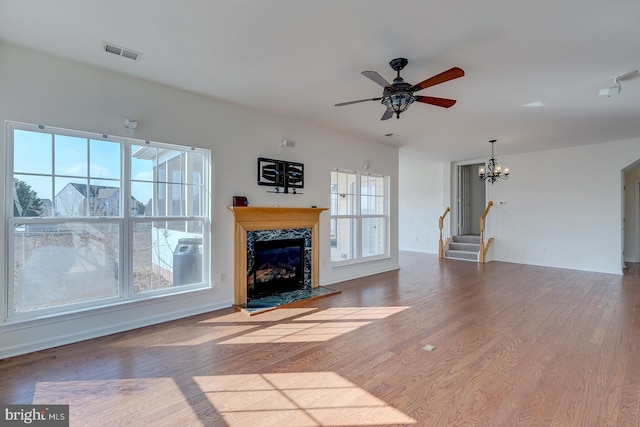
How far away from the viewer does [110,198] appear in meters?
3.42

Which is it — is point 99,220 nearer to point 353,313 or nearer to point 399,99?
point 353,313

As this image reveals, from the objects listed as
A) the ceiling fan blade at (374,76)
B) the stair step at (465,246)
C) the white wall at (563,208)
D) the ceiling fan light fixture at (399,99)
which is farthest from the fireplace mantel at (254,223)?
the stair step at (465,246)

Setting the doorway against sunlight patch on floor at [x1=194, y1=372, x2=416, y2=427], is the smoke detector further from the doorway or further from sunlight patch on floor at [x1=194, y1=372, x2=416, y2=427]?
the doorway

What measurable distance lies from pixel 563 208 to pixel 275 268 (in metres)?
6.94

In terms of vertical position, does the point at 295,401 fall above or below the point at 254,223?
below

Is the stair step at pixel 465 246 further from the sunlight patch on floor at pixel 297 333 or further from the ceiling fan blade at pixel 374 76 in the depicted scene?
the ceiling fan blade at pixel 374 76

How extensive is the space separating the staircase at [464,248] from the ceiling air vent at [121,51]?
837 cm

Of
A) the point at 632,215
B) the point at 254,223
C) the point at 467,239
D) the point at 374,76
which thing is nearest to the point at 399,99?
the point at 374,76

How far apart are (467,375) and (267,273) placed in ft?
9.96

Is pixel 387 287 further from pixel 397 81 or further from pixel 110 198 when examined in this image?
pixel 110 198

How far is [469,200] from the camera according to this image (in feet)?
32.8

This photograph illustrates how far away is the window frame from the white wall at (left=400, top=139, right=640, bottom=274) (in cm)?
208

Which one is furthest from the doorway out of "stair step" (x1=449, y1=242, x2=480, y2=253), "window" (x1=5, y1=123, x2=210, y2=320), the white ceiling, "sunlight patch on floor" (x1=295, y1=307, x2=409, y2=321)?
"window" (x1=5, y1=123, x2=210, y2=320)

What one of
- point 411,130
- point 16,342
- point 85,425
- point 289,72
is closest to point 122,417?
point 85,425
